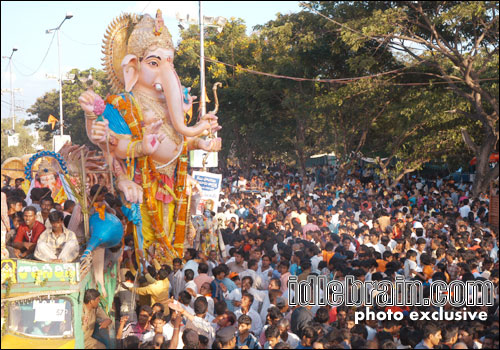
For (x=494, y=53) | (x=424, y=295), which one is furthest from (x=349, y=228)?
(x=494, y=53)

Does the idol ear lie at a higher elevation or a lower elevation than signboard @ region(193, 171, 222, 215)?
higher

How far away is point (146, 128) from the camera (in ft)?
29.5

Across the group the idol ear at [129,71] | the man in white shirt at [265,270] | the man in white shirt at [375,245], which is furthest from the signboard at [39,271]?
the man in white shirt at [375,245]

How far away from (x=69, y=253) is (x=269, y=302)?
2.05m

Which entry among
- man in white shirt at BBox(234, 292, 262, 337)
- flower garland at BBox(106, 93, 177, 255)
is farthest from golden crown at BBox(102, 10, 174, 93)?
man in white shirt at BBox(234, 292, 262, 337)

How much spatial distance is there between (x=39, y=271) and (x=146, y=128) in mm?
4121

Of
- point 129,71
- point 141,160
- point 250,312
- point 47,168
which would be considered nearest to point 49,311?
point 250,312

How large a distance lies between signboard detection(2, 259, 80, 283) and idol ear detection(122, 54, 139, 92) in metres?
4.41

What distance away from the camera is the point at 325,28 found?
1755 centimetres

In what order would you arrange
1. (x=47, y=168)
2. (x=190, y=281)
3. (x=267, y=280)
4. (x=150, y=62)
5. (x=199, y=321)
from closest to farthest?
(x=199, y=321) → (x=190, y=281) → (x=267, y=280) → (x=150, y=62) → (x=47, y=168)

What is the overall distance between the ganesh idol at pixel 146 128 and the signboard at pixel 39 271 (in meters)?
3.26

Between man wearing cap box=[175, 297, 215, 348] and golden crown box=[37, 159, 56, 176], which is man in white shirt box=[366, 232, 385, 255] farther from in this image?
golden crown box=[37, 159, 56, 176]

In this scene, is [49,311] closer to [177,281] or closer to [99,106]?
[177,281]

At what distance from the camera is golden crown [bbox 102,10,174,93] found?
921cm
